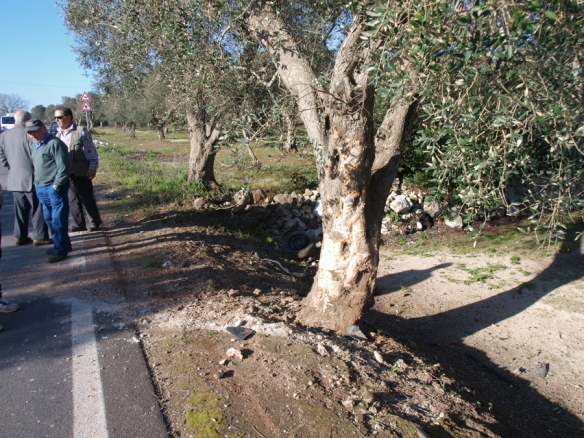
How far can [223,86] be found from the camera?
6.47m

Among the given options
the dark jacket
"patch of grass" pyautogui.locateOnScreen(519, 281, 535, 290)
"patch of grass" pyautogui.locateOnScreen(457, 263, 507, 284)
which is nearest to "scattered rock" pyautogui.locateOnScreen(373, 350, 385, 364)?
the dark jacket

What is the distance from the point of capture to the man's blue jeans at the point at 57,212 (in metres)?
→ 6.20

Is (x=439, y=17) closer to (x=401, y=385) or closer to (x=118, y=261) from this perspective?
(x=401, y=385)

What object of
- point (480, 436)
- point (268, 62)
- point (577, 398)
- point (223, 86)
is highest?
point (268, 62)

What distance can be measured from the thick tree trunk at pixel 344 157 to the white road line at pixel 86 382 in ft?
7.02

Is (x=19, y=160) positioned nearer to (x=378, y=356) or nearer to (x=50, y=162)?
Result: (x=50, y=162)

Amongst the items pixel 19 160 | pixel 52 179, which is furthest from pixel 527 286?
pixel 19 160

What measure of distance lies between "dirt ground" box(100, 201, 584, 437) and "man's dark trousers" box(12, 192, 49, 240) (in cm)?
103

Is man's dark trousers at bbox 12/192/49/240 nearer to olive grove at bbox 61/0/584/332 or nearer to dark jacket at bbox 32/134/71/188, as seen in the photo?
dark jacket at bbox 32/134/71/188

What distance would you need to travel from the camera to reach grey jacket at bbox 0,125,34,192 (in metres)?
6.54

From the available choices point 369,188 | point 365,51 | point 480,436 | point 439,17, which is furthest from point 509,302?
point 439,17

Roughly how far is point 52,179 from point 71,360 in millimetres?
3173

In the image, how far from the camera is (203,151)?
1170cm

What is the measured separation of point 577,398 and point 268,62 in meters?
6.32
